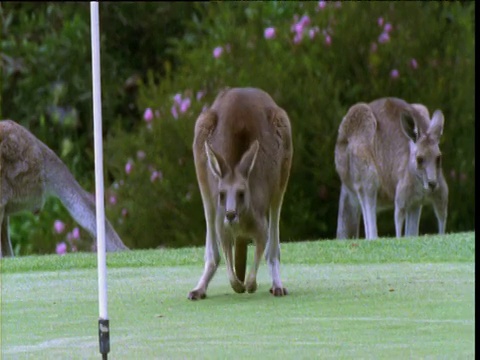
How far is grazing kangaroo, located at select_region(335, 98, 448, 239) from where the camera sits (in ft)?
44.6

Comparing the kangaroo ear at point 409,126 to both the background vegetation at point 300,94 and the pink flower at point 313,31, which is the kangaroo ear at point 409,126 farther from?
the pink flower at point 313,31

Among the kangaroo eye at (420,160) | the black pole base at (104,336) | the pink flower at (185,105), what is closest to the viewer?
the black pole base at (104,336)

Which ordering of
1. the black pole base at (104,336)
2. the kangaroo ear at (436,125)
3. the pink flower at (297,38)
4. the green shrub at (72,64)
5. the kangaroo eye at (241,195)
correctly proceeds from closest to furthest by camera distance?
the black pole base at (104,336)
the kangaroo eye at (241,195)
the kangaroo ear at (436,125)
the pink flower at (297,38)
the green shrub at (72,64)

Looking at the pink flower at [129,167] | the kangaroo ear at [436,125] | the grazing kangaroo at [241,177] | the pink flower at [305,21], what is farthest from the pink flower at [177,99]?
the grazing kangaroo at [241,177]

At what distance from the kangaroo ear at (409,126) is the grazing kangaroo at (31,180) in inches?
104

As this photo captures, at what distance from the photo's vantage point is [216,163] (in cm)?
758

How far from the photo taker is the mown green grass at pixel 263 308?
5.89 metres

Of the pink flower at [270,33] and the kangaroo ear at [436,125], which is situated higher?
the pink flower at [270,33]

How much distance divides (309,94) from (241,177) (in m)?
8.20

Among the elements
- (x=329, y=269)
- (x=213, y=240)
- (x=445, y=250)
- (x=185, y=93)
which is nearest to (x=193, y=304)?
(x=213, y=240)

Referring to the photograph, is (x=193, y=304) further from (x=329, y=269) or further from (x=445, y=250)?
(x=445, y=250)

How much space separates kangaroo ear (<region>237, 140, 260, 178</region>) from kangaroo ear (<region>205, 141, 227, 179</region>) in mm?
82

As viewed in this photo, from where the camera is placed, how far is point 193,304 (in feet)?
24.8

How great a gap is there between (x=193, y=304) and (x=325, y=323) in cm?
113
